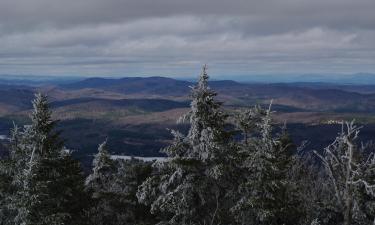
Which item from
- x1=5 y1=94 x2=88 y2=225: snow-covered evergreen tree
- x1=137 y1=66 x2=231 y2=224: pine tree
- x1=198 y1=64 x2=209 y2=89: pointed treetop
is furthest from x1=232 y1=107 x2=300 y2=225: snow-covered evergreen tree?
x1=5 y1=94 x2=88 y2=225: snow-covered evergreen tree

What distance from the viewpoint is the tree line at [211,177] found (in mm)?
23594

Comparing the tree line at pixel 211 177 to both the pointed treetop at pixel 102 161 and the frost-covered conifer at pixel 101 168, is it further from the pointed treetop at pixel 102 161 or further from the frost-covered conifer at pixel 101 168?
the pointed treetop at pixel 102 161

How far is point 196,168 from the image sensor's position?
24078 mm

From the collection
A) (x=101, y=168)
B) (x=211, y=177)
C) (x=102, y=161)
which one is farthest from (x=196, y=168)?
(x=101, y=168)

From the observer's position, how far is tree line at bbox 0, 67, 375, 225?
929 inches

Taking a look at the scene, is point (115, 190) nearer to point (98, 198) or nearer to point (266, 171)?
point (98, 198)

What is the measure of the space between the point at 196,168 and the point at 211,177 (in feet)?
2.55

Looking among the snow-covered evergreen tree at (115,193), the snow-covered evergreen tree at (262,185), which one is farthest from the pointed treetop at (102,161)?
the snow-covered evergreen tree at (262,185)

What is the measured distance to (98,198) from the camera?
3662cm

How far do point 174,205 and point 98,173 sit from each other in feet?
62.9

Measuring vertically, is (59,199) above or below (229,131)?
below

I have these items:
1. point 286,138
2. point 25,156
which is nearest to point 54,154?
point 25,156

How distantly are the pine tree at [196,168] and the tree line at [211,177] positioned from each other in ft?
0.15

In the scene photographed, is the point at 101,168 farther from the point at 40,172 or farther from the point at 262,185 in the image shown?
the point at 262,185
